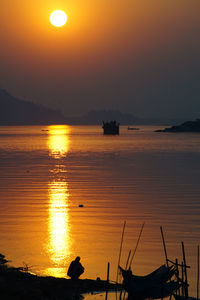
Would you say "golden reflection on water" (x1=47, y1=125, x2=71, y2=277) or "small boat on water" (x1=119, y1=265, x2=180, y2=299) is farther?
"golden reflection on water" (x1=47, y1=125, x2=71, y2=277)

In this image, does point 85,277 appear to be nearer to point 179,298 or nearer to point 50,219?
point 179,298

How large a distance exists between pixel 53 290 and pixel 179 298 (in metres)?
3.45

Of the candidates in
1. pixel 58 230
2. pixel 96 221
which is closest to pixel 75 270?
pixel 58 230

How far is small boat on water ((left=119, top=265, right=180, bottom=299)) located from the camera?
1512cm

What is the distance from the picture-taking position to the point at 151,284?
598 inches

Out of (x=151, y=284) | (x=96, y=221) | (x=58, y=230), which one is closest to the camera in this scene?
(x=151, y=284)

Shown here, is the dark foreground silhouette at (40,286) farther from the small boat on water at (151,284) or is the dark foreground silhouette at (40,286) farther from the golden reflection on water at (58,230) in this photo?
the golden reflection on water at (58,230)

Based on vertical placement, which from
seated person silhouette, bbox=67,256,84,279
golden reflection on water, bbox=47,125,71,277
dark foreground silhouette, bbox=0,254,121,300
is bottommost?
dark foreground silhouette, bbox=0,254,121,300

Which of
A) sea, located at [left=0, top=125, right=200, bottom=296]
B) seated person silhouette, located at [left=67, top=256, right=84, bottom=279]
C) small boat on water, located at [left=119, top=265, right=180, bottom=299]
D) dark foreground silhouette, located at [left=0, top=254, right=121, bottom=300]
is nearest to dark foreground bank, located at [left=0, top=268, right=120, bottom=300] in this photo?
dark foreground silhouette, located at [left=0, top=254, right=121, bottom=300]

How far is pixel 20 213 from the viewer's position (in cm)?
2958

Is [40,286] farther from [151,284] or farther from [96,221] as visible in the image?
[96,221]

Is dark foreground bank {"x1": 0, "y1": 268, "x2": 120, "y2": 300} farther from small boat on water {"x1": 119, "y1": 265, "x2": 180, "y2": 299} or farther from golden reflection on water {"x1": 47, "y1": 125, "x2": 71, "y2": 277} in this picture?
golden reflection on water {"x1": 47, "y1": 125, "x2": 71, "y2": 277}

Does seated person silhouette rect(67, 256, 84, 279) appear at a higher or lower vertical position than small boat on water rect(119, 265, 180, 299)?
higher

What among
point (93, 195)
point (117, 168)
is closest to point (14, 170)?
point (117, 168)
